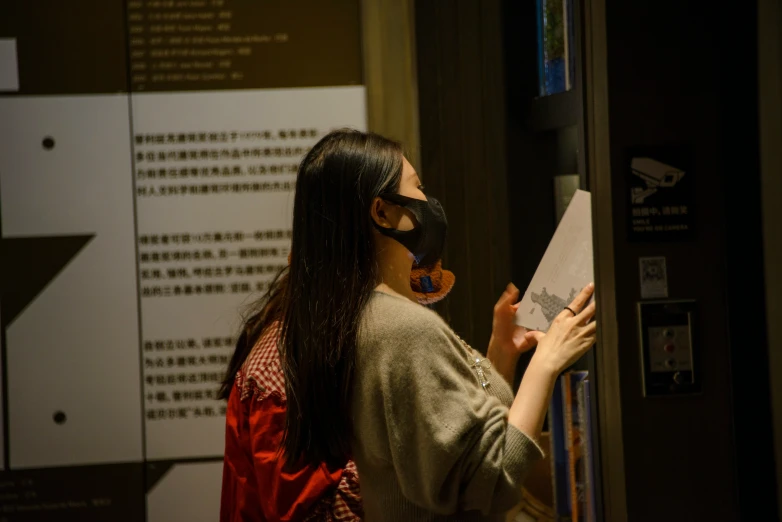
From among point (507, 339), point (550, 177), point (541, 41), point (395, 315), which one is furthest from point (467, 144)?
point (395, 315)

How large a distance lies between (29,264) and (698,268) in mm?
1808

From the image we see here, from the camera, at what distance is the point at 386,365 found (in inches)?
53.4

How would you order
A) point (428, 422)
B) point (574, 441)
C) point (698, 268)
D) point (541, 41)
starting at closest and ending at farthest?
point (428, 422), point (698, 268), point (574, 441), point (541, 41)

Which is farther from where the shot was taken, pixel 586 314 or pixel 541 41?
pixel 541 41

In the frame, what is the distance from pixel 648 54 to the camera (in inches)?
56.1

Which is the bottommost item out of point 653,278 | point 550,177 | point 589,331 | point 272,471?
point 272,471

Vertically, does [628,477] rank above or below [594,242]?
below

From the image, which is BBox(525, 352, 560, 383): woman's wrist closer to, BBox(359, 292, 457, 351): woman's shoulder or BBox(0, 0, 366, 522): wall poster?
BBox(359, 292, 457, 351): woman's shoulder

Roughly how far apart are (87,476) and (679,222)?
5.88ft

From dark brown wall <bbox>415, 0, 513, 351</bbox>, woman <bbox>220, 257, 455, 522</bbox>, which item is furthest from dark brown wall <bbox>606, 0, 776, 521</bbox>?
dark brown wall <bbox>415, 0, 513, 351</bbox>

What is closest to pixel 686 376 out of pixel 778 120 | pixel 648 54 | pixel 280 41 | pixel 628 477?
pixel 628 477

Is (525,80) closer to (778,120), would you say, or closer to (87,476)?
(778,120)

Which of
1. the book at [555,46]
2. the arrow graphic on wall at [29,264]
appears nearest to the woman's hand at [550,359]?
the book at [555,46]

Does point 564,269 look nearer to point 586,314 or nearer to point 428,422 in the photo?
point 586,314
